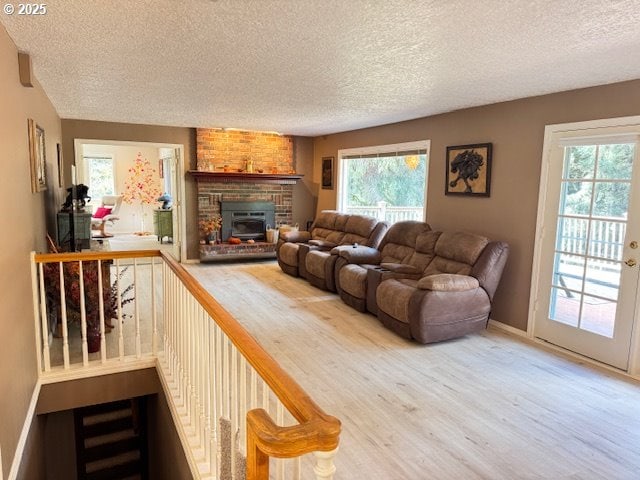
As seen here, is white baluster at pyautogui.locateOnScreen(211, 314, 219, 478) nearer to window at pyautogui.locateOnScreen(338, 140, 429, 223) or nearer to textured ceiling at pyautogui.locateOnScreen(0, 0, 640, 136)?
textured ceiling at pyautogui.locateOnScreen(0, 0, 640, 136)

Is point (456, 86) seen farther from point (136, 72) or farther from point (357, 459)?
point (357, 459)

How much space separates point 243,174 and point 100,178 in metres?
5.75

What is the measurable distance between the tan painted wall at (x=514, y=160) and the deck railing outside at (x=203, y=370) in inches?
111

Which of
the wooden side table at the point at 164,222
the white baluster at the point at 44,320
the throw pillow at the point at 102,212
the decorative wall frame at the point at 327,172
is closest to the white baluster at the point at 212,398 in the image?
the white baluster at the point at 44,320

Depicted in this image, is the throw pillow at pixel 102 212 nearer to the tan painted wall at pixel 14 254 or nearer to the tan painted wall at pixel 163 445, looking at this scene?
the tan painted wall at pixel 163 445

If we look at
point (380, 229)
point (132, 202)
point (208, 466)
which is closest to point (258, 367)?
point (208, 466)

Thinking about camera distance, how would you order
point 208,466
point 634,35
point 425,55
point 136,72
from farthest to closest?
point 136,72, point 425,55, point 634,35, point 208,466

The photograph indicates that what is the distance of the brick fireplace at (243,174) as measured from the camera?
7.38m

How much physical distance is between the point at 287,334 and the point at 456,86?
2742 millimetres

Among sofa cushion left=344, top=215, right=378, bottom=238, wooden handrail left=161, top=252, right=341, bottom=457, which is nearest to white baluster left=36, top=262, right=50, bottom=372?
wooden handrail left=161, top=252, right=341, bottom=457

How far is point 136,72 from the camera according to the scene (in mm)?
3512

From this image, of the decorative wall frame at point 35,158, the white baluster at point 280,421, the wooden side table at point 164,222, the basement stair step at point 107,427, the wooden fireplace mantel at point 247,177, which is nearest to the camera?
the white baluster at point 280,421

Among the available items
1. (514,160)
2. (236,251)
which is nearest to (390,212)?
(236,251)

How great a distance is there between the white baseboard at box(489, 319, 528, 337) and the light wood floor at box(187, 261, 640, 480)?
0.11 meters
